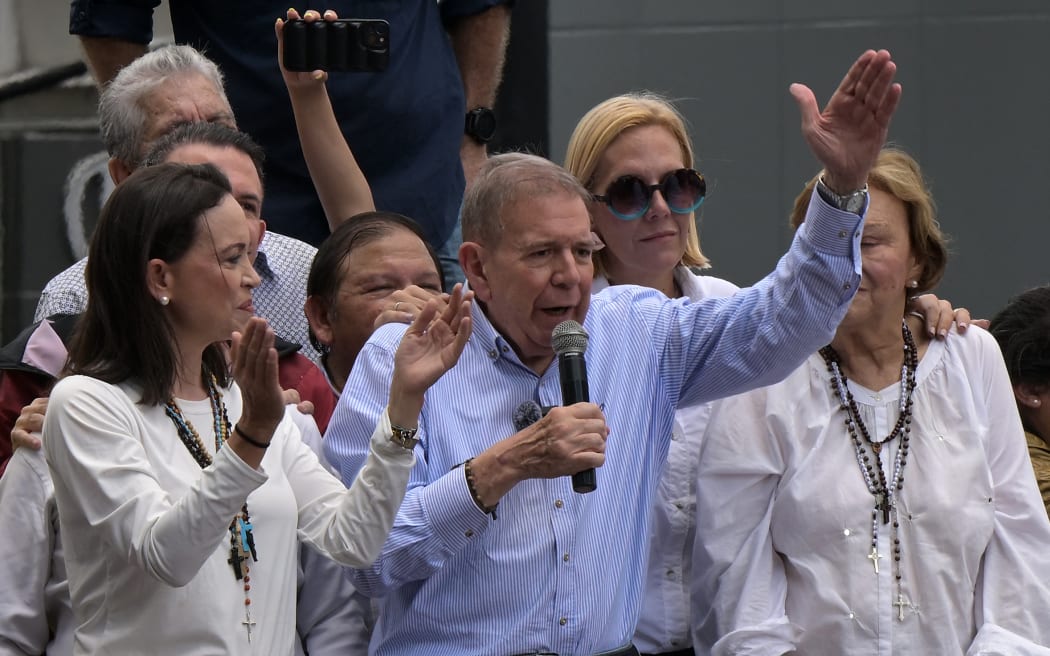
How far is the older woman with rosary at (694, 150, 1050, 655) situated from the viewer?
3879 mm

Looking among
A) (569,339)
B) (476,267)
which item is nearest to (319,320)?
(476,267)

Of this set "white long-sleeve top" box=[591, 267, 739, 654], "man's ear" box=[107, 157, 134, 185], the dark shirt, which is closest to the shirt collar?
"white long-sleeve top" box=[591, 267, 739, 654]

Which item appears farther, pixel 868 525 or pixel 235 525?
pixel 868 525

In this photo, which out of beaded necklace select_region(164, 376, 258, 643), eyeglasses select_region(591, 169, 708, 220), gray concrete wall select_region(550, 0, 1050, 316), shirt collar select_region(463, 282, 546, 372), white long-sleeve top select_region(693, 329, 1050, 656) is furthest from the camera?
gray concrete wall select_region(550, 0, 1050, 316)

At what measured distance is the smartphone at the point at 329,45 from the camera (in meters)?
4.73

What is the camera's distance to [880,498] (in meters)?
3.92

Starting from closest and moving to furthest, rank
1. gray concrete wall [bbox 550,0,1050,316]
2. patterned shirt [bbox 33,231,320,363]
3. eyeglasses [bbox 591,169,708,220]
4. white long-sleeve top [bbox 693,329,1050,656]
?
white long-sleeve top [bbox 693,329,1050,656] < eyeglasses [bbox 591,169,708,220] < patterned shirt [bbox 33,231,320,363] < gray concrete wall [bbox 550,0,1050,316]

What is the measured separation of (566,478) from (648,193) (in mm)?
1259

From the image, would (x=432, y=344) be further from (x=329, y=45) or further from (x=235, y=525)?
(x=329, y=45)

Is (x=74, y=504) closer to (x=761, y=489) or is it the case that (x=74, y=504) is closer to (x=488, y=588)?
(x=488, y=588)

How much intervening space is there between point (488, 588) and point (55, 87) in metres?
5.40

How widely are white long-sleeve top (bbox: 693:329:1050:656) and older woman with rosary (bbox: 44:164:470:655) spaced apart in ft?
3.45

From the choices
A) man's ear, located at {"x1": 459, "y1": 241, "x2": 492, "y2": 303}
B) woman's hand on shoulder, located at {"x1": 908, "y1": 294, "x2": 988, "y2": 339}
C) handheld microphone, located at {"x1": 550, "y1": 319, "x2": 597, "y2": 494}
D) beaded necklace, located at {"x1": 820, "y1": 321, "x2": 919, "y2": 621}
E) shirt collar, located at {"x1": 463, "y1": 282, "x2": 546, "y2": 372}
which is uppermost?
man's ear, located at {"x1": 459, "y1": 241, "x2": 492, "y2": 303}

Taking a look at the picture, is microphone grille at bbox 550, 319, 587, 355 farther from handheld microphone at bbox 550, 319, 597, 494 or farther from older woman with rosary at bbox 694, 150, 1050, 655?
older woman with rosary at bbox 694, 150, 1050, 655
